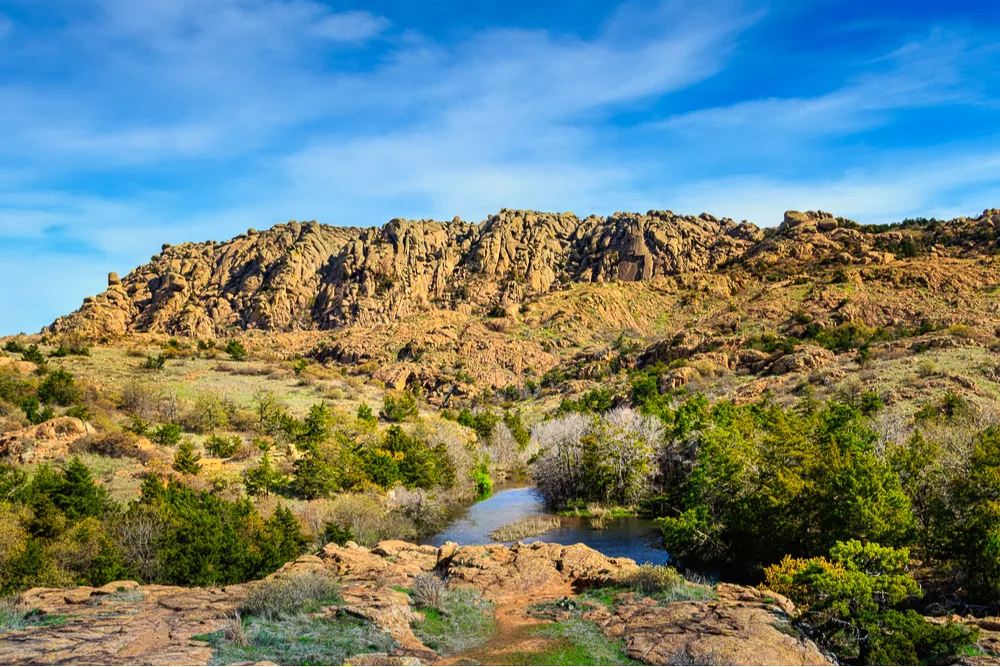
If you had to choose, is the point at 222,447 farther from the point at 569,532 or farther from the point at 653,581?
the point at 653,581

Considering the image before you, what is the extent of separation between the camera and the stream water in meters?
30.8

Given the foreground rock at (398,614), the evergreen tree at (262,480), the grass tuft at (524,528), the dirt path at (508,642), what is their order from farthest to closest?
the grass tuft at (524,528)
the evergreen tree at (262,480)
the dirt path at (508,642)
the foreground rock at (398,614)

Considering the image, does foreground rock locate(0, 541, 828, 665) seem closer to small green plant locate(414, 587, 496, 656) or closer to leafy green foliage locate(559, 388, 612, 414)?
small green plant locate(414, 587, 496, 656)

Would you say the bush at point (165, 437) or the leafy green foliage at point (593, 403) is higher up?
the bush at point (165, 437)

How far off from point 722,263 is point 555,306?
36.5 m

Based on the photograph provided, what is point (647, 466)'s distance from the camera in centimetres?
3966

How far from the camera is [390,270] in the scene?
13750 cm

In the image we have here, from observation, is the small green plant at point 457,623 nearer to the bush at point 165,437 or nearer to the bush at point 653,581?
the bush at point 653,581

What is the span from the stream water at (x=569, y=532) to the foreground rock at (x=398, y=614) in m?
8.19

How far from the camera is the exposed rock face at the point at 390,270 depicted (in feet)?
425

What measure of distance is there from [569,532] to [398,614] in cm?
2084

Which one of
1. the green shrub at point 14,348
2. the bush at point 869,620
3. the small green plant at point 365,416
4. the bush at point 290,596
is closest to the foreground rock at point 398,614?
the bush at point 290,596

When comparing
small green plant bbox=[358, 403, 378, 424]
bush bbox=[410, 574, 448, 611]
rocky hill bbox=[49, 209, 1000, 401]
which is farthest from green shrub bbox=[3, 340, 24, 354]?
bush bbox=[410, 574, 448, 611]

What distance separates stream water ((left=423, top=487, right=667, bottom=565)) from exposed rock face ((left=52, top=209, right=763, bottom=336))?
280 feet
